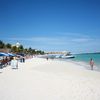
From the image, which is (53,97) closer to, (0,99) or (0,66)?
(0,99)

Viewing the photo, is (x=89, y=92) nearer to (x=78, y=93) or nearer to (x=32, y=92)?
(x=78, y=93)

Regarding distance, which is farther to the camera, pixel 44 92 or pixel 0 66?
pixel 0 66

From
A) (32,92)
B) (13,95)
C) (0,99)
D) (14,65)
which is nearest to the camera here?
(0,99)

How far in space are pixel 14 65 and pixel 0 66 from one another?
1.62m

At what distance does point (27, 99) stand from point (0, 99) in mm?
943

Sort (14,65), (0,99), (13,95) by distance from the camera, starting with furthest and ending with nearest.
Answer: (14,65) → (13,95) → (0,99)

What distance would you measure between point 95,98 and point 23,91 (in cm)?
298

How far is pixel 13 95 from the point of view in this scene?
24.6ft

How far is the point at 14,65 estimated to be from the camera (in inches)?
785

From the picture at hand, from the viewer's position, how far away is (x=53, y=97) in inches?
285

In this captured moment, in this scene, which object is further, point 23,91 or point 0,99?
point 23,91

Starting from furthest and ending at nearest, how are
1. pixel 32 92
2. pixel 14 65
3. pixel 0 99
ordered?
pixel 14 65 < pixel 32 92 < pixel 0 99

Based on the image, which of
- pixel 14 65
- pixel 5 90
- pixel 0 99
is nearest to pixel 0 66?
pixel 14 65

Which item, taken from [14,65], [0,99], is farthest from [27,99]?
[14,65]
